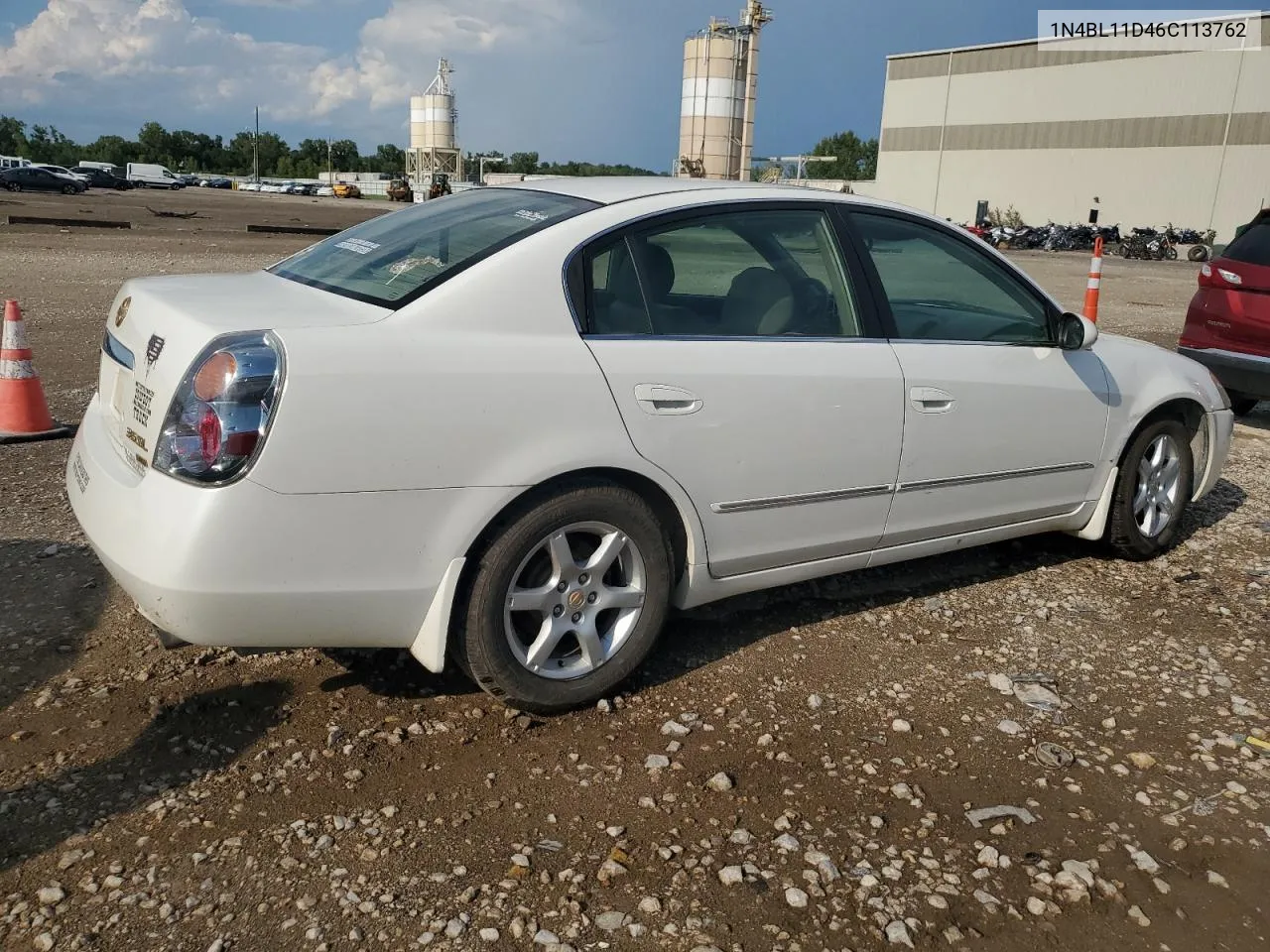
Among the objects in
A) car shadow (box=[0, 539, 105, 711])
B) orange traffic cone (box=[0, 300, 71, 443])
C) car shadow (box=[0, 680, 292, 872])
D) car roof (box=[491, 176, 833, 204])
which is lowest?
car shadow (box=[0, 680, 292, 872])

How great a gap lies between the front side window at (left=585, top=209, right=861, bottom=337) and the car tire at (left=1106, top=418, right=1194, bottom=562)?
1.83 meters

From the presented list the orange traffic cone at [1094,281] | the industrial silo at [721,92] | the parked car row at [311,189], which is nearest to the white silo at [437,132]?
the parked car row at [311,189]

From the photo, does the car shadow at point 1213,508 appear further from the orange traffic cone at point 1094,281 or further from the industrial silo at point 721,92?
the industrial silo at point 721,92

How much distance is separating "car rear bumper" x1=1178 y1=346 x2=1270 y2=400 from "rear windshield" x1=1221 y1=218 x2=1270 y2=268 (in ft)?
2.24

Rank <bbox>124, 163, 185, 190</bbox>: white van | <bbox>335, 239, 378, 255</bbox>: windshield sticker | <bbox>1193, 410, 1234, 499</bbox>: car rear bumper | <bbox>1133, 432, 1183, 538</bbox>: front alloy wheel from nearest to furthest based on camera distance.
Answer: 1. <bbox>335, 239, 378, 255</bbox>: windshield sticker
2. <bbox>1133, 432, 1183, 538</bbox>: front alloy wheel
3. <bbox>1193, 410, 1234, 499</bbox>: car rear bumper
4. <bbox>124, 163, 185, 190</bbox>: white van

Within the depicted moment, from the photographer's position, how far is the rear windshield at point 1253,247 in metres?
7.65

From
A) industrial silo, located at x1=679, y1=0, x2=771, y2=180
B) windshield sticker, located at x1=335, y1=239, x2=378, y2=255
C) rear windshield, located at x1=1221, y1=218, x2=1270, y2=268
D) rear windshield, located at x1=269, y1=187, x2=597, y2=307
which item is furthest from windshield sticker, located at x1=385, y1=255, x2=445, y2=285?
industrial silo, located at x1=679, y1=0, x2=771, y2=180

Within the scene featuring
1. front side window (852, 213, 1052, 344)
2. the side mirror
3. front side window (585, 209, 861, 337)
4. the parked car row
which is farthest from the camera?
the parked car row

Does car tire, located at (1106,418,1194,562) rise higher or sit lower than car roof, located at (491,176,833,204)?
lower

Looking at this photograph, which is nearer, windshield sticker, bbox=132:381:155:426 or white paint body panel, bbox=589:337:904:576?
windshield sticker, bbox=132:381:155:426

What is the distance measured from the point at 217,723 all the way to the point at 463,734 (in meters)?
0.74

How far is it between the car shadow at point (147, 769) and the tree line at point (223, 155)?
118173mm

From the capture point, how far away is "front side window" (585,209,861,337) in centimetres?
338

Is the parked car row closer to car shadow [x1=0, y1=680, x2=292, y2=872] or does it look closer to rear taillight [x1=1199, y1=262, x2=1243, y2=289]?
rear taillight [x1=1199, y1=262, x2=1243, y2=289]
